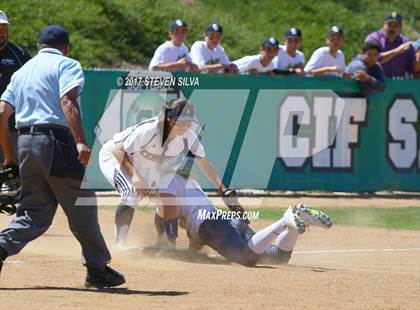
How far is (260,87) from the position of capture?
681 inches

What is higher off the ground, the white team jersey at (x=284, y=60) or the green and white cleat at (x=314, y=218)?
the green and white cleat at (x=314, y=218)

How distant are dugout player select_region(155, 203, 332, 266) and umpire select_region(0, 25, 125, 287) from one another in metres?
2.11

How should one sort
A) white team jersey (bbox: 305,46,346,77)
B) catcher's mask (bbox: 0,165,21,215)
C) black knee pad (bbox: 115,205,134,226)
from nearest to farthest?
catcher's mask (bbox: 0,165,21,215) < black knee pad (bbox: 115,205,134,226) < white team jersey (bbox: 305,46,346,77)

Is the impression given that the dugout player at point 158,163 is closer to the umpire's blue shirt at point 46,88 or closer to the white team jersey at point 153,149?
the white team jersey at point 153,149

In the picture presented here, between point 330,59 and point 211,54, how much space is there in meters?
2.23

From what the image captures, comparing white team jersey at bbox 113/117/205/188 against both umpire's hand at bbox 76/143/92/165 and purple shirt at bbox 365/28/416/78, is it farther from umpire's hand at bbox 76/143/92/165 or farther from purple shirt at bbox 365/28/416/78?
purple shirt at bbox 365/28/416/78

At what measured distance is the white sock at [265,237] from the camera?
406 inches

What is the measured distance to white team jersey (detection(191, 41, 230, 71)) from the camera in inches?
680

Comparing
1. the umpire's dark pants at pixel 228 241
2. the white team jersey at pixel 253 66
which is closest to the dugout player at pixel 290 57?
the white team jersey at pixel 253 66

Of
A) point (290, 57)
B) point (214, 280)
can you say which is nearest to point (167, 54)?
point (290, 57)

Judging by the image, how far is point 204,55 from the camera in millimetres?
17344

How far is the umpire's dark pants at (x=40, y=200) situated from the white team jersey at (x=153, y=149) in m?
2.17

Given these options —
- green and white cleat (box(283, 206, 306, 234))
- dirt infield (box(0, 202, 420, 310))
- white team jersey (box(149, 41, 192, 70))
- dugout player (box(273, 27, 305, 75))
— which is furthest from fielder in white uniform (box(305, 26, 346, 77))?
green and white cleat (box(283, 206, 306, 234))

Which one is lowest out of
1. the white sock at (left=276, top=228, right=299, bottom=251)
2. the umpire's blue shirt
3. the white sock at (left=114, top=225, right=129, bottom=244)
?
the white sock at (left=114, top=225, right=129, bottom=244)
